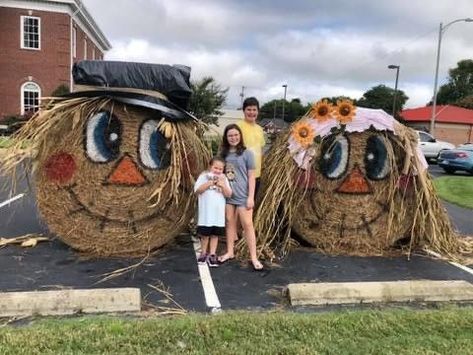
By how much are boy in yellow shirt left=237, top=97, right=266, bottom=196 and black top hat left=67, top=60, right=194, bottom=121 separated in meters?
0.81

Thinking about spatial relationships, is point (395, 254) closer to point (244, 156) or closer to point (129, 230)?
point (244, 156)

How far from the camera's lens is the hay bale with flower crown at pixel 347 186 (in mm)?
6824

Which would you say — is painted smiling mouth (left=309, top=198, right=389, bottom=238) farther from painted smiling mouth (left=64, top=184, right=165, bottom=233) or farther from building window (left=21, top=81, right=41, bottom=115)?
building window (left=21, top=81, right=41, bottom=115)

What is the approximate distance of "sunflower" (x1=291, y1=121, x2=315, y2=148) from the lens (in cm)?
679

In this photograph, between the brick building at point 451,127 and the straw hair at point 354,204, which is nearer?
the straw hair at point 354,204

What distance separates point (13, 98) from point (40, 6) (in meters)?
5.59

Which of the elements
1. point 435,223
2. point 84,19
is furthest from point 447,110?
point 435,223

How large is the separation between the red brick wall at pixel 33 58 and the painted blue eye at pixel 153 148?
28848mm

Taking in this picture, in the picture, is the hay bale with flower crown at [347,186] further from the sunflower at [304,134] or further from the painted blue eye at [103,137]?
the painted blue eye at [103,137]

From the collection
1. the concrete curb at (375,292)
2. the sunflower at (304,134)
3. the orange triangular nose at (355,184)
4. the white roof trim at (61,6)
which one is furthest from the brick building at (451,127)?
the concrete curb at (375,292)

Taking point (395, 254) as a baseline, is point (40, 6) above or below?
above

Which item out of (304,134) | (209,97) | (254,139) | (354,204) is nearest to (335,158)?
(304,134)

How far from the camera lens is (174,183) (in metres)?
6.42

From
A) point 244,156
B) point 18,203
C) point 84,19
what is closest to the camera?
point 244,156
